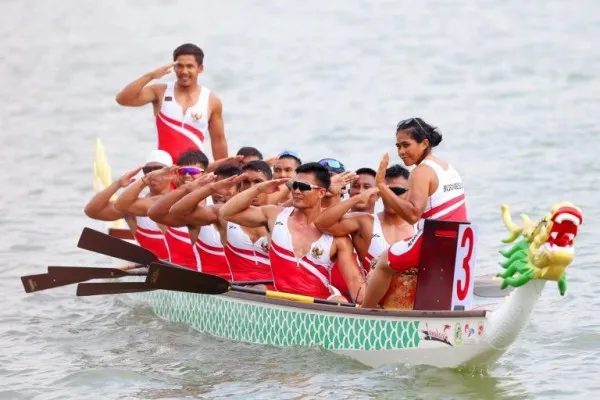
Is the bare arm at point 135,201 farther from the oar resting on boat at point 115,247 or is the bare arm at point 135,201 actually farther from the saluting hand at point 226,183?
the saluting hand at point 226,183

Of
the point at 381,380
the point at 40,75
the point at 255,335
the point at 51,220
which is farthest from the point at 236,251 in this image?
the point at 40,75

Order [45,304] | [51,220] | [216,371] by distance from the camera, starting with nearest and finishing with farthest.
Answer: [216,371] → [45,304] → [51,220]

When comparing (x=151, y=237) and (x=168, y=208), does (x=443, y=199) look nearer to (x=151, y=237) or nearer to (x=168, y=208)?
(x=168, y=208)

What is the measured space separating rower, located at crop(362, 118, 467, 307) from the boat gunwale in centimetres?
13

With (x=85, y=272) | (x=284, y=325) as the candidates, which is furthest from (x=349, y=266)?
(x=85, y=272)

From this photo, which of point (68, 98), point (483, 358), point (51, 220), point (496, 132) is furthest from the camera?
point (68, 98)

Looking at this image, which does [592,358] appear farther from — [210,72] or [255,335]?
[210,72]

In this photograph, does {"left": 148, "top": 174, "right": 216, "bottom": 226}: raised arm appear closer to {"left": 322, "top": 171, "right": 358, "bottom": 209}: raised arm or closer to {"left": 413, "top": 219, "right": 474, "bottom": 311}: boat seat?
{"left": 322, "top": 171, "right": 358, "bottom": 209}: raised arm

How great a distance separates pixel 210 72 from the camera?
2208cm

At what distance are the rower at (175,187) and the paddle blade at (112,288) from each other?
2.32 feet

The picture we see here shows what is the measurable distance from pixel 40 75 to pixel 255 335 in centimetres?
1432

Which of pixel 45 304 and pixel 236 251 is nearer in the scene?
pixel 236 251

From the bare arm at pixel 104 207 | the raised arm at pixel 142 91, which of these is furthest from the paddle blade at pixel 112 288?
the raised arm at pixel 142 91

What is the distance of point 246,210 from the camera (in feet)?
29.9
